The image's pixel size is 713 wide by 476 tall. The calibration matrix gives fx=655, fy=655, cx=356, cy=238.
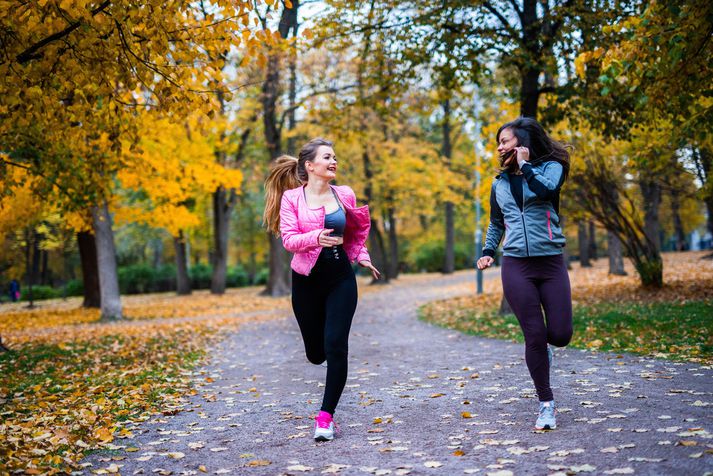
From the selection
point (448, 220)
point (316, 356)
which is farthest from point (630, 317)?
point (448, 220)

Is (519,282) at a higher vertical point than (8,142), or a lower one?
lower

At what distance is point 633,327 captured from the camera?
1030cm

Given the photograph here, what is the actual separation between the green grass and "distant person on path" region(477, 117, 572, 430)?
11.9 feet

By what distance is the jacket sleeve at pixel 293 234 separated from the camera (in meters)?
4.69

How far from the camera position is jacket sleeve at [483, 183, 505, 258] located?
16.6 ft

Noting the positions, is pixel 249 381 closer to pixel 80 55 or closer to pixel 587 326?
pixel 80 55

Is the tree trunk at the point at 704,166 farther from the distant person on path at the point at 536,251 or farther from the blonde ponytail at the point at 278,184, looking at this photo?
the blonde ponytail at the point at 278,184

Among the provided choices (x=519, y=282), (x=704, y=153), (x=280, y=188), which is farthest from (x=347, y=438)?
(x=704, y=153)

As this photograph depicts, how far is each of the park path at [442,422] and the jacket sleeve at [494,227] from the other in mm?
1318

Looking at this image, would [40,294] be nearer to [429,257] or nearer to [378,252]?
[378,252]

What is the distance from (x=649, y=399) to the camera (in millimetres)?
5387

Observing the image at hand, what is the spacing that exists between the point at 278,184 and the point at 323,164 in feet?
1.75

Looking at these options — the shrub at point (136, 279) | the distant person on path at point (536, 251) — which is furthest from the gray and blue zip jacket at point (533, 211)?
the shrub at point (136, 279)

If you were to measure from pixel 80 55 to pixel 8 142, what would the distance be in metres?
4.82
